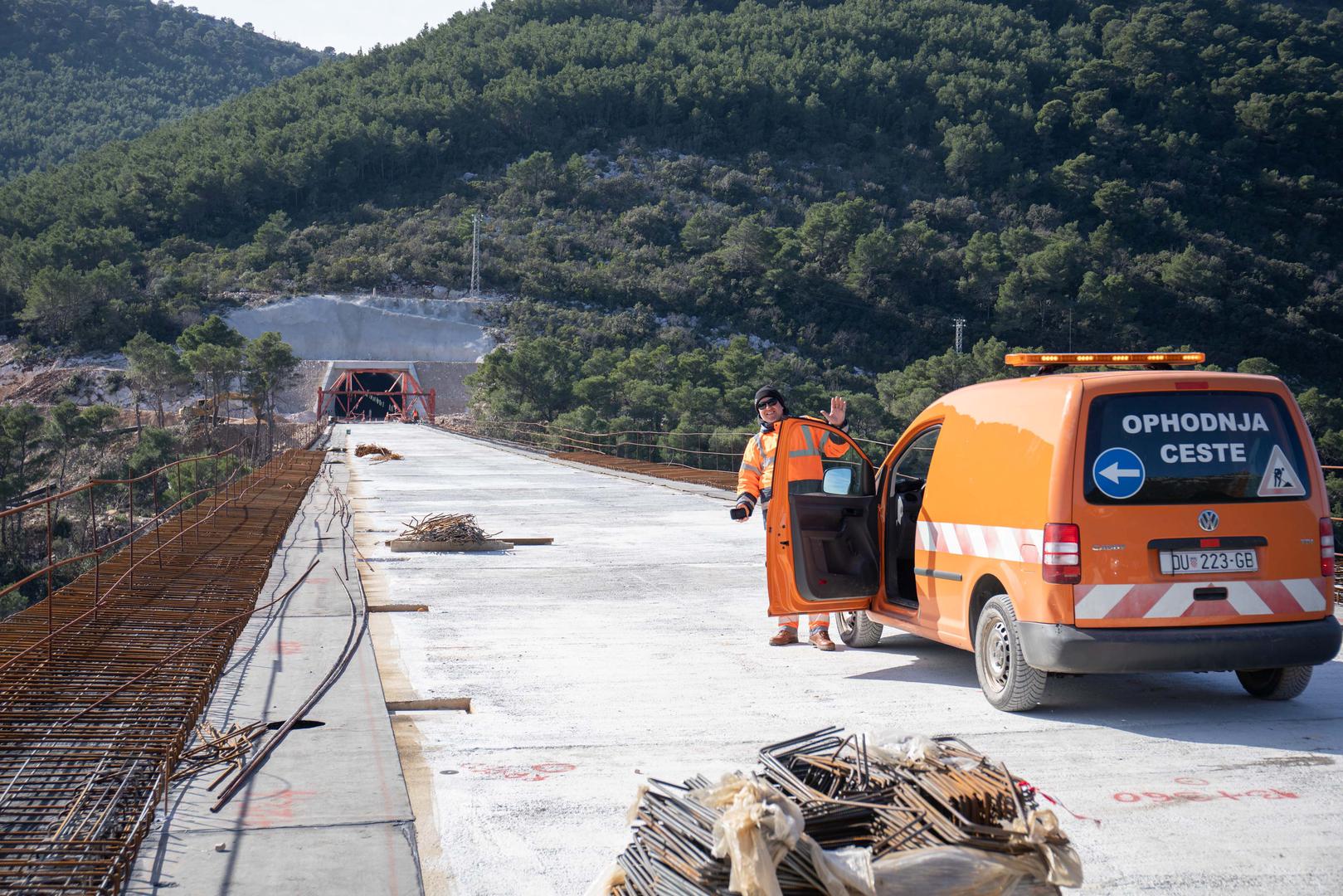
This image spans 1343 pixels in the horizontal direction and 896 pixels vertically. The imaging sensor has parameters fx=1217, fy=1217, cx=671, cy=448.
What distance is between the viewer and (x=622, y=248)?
358ft

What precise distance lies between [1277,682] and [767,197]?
115 m

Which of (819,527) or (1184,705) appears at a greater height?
(819,527)

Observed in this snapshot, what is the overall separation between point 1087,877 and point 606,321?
8924 cm

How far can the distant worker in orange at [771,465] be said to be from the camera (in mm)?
8328

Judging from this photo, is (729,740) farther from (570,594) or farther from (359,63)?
(359,63)

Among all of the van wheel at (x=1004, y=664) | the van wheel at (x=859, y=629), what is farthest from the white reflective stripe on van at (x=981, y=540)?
the van wheel at (x=859, y=629)

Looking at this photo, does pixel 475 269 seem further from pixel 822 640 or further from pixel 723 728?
pixel 723 728

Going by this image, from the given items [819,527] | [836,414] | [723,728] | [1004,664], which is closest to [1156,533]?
[1004,664]

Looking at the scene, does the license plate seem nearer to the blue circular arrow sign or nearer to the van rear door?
the van rear door

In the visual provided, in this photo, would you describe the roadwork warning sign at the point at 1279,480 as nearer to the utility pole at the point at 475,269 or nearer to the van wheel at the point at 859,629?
the van wheel at the point at 859,629

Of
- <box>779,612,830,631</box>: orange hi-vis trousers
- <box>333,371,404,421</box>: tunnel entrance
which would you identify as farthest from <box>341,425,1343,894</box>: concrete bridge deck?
<box>333,371,404,421</box>: tunnel entrance

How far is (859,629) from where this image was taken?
8719mm

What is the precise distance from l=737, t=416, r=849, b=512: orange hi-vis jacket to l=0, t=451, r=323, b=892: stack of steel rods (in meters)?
3.73

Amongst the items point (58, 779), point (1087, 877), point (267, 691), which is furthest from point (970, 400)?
point (58, 779)
